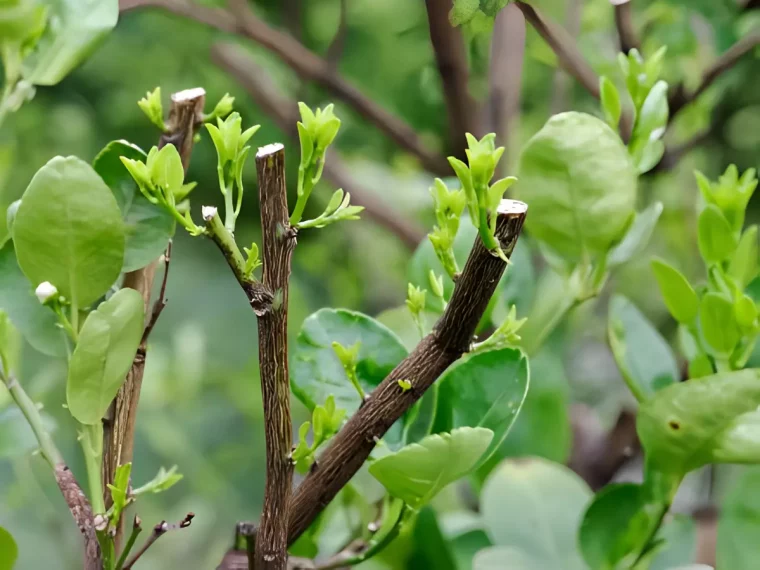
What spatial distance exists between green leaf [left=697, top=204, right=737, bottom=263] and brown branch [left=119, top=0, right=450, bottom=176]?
0.25 m

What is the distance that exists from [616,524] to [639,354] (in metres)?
0.06

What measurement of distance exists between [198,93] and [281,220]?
0.25 feet

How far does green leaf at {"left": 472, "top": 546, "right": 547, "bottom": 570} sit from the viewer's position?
0.24 meters

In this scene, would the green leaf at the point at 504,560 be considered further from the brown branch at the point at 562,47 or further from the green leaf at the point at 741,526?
the brown branch at the point at 562,47

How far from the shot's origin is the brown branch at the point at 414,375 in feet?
0.51

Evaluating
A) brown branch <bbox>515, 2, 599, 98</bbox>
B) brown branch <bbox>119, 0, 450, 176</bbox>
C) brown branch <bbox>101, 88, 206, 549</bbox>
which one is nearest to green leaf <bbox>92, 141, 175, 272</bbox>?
brown branch <bbox>101, 88, 206, 549</bbox>

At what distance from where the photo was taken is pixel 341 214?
0.17 meters

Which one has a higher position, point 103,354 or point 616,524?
point 103,354

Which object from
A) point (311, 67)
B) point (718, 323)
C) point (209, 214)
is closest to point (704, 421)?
point (718, 323)

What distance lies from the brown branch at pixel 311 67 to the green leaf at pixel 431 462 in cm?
30

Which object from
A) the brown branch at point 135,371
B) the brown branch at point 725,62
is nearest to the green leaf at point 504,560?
the brown branch at point 135,371

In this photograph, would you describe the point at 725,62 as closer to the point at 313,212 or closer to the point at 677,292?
the point at 677,292

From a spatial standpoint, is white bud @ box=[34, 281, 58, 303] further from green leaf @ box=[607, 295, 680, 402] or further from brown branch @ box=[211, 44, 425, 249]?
brown branch @ box=[211, 44, 425, 249]

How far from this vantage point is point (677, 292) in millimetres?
233
